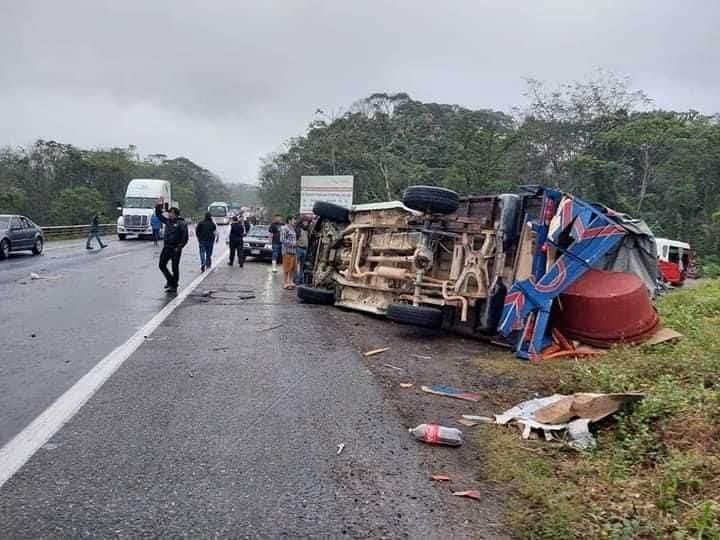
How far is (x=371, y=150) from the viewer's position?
3809 cm

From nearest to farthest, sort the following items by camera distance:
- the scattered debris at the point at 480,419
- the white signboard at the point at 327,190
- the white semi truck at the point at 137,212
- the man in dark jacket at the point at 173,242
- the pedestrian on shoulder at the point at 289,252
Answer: the scattered debris at the point at 480,419
the man in dark jacket at the point at 173,242
the pedestrian on shoulder at the point at 289,252
the white signboard at the point at 327,190
the white semi truck at the point at 137,212

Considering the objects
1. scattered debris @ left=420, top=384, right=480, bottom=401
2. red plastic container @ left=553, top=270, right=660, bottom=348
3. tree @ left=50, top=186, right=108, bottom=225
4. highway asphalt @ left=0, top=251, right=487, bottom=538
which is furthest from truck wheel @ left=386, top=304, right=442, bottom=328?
tree @ left=50, top=186, right=108, bottom=225

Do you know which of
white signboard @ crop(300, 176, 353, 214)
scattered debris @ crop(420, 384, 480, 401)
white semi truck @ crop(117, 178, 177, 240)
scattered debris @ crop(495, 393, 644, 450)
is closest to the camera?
scattered debris @ crop(495, 393, 644, 450)

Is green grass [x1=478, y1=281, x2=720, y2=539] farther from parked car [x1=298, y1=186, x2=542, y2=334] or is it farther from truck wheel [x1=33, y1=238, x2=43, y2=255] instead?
truck wheel [x1=33, y1=238, x2=43, y2=255]

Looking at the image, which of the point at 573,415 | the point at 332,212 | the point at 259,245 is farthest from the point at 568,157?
the point at 573,415

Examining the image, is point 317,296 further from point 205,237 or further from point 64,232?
point 64,232

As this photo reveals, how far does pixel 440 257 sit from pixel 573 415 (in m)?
4.47

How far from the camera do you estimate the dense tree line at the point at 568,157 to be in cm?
3275

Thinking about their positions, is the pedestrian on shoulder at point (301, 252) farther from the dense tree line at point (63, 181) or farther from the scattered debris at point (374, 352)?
the dense tree line at point (63, 181)

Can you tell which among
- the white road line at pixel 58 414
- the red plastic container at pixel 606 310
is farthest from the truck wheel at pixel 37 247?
the red plastic container at pixel 606 310

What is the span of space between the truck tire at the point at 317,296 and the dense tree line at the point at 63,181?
112ft

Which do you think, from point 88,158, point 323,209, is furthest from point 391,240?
point 88,158

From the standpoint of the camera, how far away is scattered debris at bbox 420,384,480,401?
5648 millimetres

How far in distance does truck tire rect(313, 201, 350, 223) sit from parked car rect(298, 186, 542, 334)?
0.74 meters
